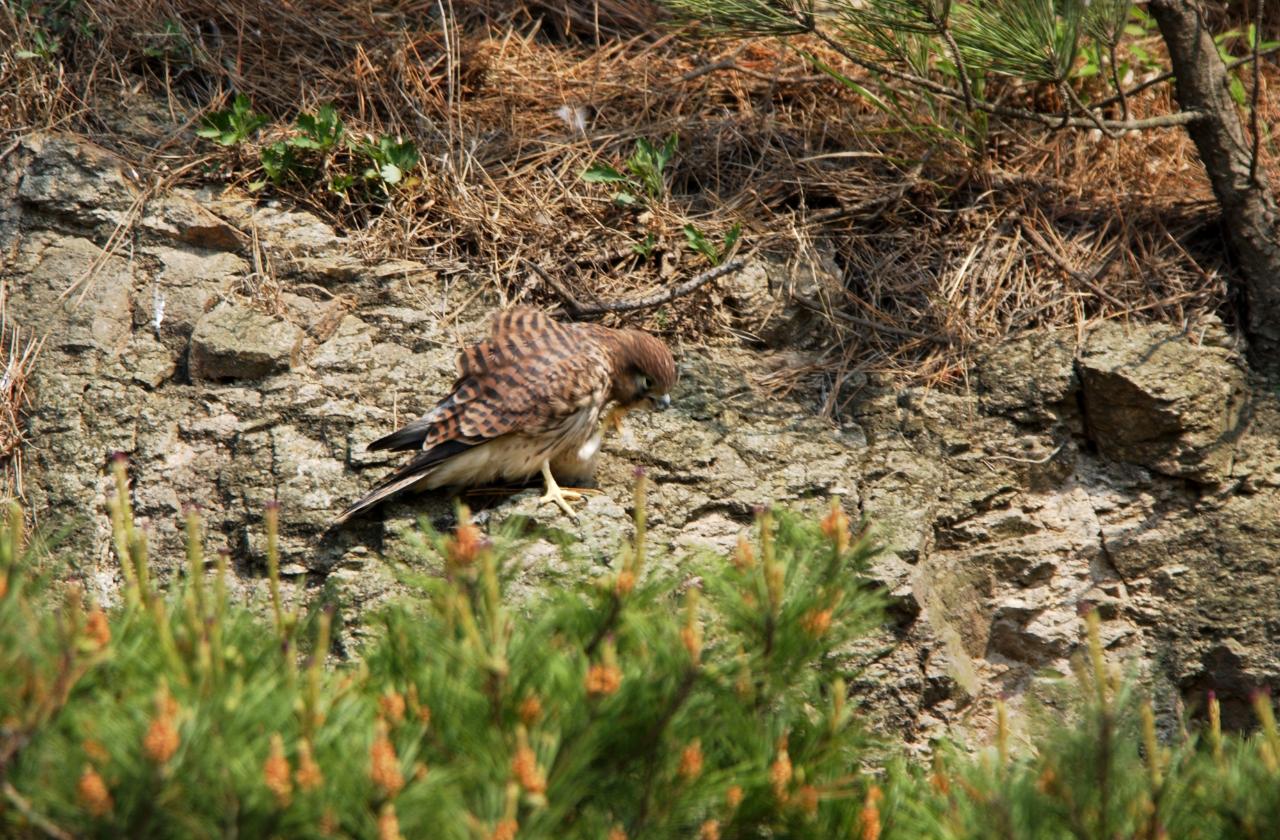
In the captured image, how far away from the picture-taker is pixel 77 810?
1540mm

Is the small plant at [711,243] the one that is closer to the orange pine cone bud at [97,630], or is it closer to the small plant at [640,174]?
the small plant at [640,174]

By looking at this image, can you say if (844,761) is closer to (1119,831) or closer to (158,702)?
(1119,831)

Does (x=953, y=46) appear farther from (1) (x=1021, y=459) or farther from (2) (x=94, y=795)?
(2) (x=94, y=795)

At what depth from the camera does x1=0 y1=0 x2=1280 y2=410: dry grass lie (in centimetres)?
389

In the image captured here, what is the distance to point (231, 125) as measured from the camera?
4121 mm

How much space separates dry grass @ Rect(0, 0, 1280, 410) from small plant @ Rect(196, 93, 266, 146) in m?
0.08

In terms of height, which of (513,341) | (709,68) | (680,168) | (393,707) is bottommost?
(393,707)

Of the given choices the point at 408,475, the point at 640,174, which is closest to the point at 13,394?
the point at 408,475

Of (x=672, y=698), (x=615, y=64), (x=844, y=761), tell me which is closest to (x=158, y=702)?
(x=672, y=698)

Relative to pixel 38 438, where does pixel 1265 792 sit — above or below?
below

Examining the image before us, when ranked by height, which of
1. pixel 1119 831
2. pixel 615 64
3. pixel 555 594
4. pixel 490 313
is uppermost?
pixel 615 64

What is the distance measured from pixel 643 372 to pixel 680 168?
1.04m

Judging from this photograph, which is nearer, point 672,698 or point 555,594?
point 672,698

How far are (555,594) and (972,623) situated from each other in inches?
64.3
